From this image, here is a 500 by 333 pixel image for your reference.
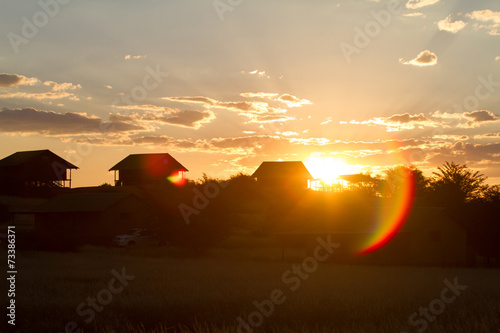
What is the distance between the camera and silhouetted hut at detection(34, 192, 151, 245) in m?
58.5

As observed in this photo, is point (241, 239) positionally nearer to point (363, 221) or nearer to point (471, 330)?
point (363, 221)

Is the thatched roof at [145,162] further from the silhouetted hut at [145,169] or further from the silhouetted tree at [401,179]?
the silhouetted tree at [401,179]

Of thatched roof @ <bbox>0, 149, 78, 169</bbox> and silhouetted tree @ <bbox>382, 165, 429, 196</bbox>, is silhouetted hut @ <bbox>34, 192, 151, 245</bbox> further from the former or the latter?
silhouetted tree @ <bbox>382, 165, 429, 196</bbox>

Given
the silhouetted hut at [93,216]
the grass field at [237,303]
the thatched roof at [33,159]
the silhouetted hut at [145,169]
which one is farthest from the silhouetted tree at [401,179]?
the grass field at [237,303]

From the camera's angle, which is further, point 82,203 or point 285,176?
point 285,176

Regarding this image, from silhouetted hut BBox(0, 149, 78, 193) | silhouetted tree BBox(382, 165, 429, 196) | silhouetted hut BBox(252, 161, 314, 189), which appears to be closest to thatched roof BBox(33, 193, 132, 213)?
silhouetted hut BBox(0, 149, 78, 193)

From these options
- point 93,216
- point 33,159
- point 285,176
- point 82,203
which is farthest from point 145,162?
point 93,216

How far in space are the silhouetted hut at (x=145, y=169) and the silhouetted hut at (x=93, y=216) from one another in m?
32.6

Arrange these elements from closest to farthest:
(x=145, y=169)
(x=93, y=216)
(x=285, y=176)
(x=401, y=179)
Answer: (x=93, y=216)
(x=145, y=169)
(x=285, y=176)
(x=401, y=179)

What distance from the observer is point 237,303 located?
61.4 feet

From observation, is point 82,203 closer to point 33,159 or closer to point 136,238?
point 136,238

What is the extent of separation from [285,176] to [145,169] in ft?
99.0

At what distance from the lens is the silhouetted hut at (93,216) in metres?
58.5

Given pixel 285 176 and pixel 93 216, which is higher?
pixel 285 176
